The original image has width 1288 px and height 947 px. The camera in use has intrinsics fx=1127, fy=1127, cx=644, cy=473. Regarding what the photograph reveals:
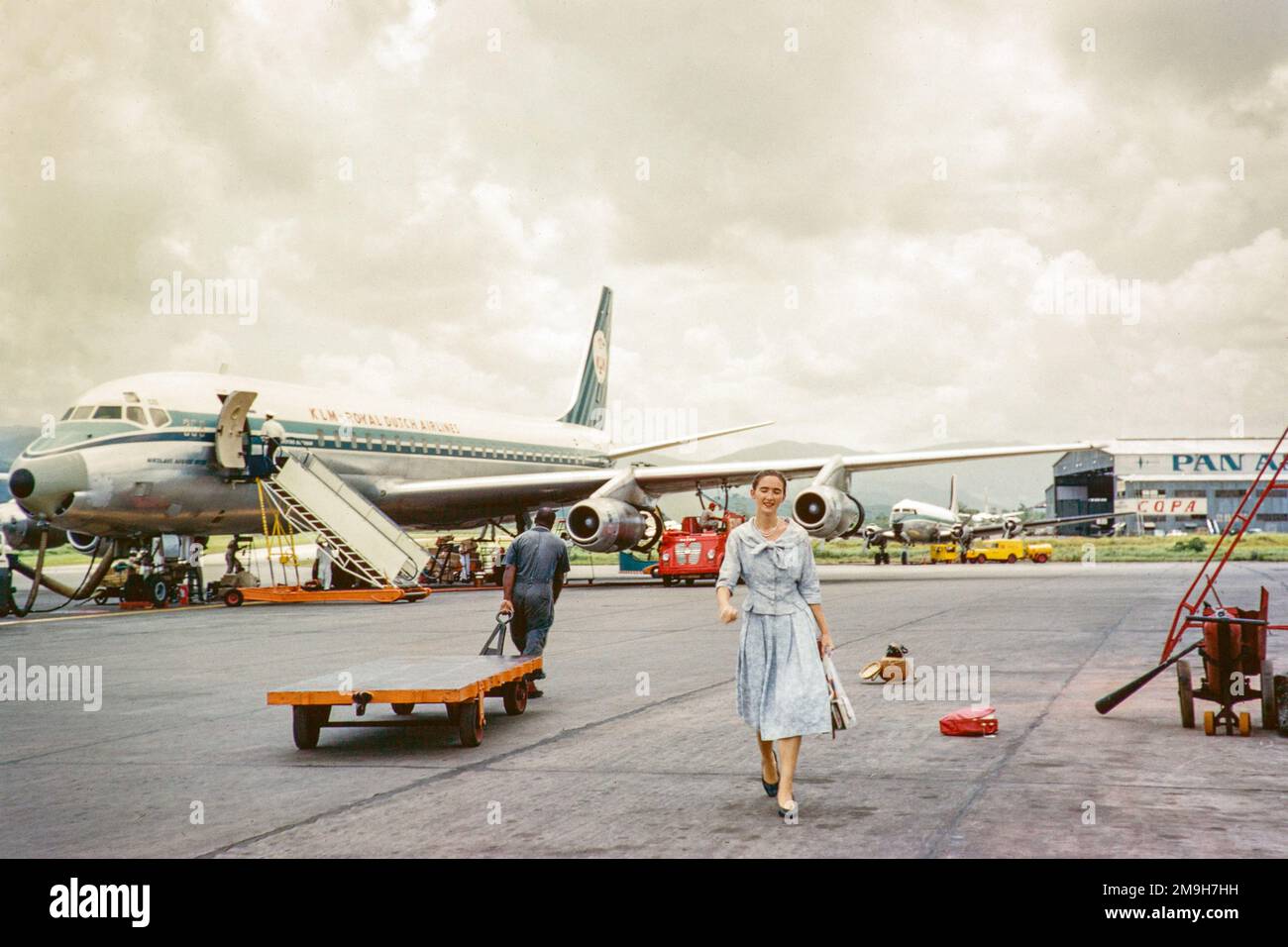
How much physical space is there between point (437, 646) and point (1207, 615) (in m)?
8.76

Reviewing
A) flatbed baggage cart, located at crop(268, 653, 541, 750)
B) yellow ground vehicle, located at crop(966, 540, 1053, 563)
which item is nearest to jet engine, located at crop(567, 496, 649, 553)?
flatbed baggage cart, located at crop(268, 653, 541, 750)

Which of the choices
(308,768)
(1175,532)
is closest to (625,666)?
(308,768)

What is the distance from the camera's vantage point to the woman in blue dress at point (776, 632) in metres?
5.71

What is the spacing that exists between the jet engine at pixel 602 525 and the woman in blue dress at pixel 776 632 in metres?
21.1

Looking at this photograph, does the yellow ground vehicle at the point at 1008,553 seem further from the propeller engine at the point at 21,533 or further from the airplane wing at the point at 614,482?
the propeller engine at the point at 21,533

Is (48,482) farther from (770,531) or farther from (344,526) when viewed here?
(770,531)

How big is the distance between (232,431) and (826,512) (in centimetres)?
1328

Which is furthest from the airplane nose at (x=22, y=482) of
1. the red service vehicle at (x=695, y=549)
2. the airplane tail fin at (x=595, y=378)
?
the airplane tail fin at (x=595, y=378)

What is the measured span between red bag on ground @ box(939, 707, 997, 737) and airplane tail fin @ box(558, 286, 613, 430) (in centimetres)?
3425

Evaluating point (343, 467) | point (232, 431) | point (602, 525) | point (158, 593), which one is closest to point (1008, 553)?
point (602, 525)

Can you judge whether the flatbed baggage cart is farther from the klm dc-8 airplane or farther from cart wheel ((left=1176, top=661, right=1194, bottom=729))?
the klm dc-8 airplane

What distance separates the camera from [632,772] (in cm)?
Result: 665

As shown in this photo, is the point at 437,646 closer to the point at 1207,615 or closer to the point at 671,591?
the point at 1207,615

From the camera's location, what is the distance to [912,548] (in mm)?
66000
